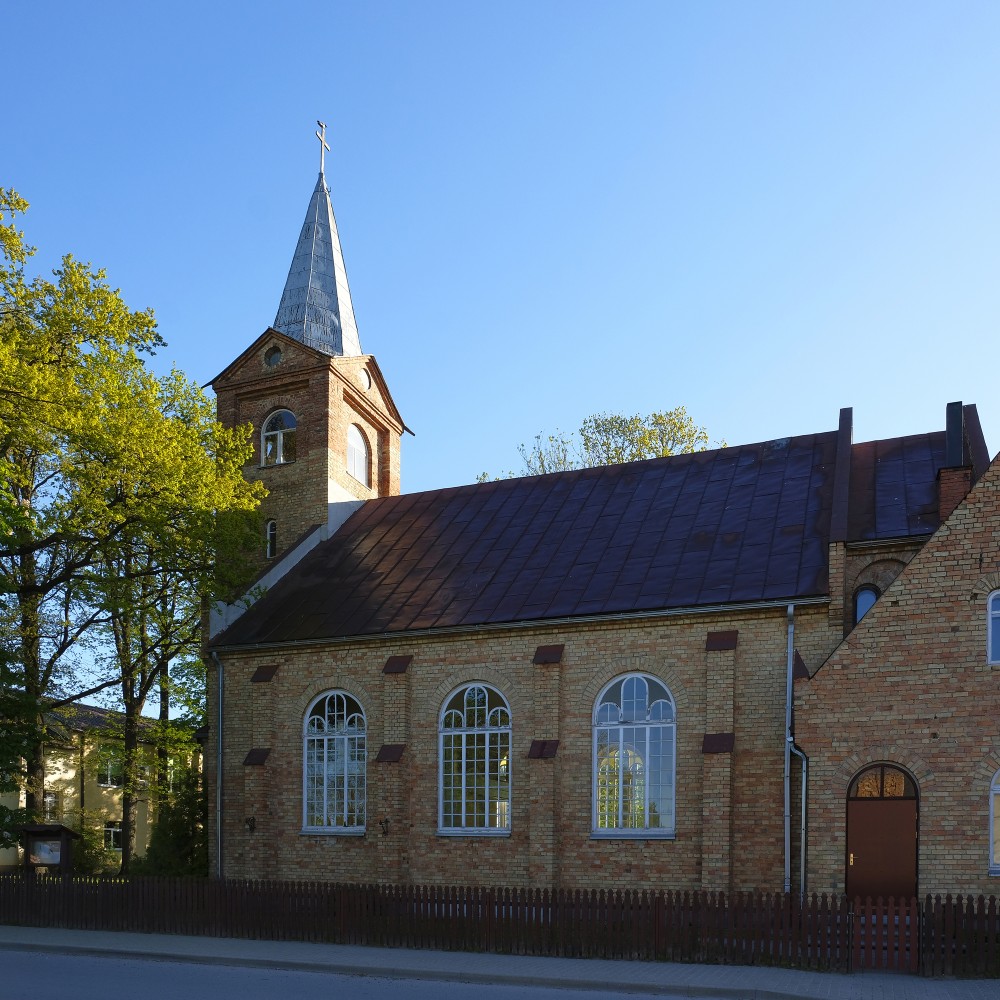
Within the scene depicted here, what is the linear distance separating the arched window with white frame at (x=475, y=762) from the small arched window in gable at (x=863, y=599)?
23.0 ft

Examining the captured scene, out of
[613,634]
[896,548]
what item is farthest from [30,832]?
[896,548]

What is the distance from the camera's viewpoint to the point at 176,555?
26.6 metres

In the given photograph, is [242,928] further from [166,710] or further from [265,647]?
[166,710]

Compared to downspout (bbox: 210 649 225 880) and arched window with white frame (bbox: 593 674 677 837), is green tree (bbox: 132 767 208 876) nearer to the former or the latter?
downspout (bbox: 210 649 225 880)

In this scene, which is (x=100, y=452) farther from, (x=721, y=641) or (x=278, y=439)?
(x=721, y=641)

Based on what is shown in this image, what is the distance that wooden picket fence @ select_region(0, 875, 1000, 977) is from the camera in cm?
1483

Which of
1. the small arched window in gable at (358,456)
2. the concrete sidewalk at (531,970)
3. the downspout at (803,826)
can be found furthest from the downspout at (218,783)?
the downspout at (803,826)

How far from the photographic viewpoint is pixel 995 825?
16.9 metres

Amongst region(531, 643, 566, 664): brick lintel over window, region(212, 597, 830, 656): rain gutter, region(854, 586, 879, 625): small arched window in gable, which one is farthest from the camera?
region(531, 643, 566, 664): brick lintel over window

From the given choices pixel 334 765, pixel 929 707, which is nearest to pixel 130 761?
pixel 334 765

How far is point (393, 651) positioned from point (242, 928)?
681cm

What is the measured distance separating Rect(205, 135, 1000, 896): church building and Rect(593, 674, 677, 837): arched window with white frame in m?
0.05

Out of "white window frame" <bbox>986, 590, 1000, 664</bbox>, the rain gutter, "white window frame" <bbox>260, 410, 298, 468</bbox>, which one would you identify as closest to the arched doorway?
"white window frame" <bbox>986, 590, 1000, 664</bbox>

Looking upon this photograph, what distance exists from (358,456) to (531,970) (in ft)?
64.3
